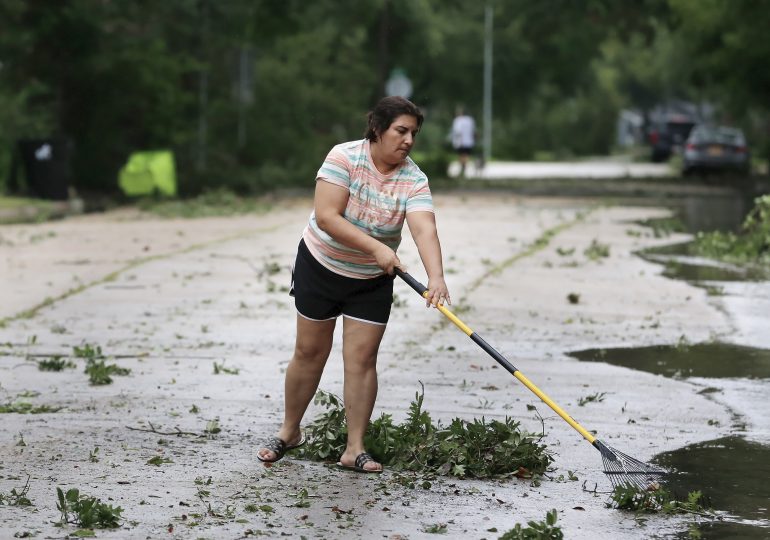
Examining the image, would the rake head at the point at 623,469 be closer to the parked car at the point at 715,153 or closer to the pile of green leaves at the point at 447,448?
the pile of green leaves at the point at 447,448

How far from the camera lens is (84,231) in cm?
2109

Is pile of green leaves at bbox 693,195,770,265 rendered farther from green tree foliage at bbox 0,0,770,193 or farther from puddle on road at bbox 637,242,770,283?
green tree foliage at bbox 0,0,770,193

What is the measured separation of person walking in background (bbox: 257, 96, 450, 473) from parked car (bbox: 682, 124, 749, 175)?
36707 millimetres

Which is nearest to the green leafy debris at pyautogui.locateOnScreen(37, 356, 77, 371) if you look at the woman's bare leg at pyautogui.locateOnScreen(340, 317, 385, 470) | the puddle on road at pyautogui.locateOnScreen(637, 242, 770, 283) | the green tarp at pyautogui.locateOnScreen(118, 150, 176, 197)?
the woman's bare leg at pyautogui.locateOnScreen(340, 317, 385, 470)

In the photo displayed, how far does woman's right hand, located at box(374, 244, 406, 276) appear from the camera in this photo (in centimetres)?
662

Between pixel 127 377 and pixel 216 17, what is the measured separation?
24363 millimetres

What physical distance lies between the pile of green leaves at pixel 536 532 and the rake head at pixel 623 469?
82 centimetres

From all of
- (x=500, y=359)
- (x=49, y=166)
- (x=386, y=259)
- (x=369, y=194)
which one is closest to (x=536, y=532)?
(x=500, y=359)

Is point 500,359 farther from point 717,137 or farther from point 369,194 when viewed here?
point 717,137

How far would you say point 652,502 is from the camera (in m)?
6.27

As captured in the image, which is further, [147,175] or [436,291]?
[147,175]

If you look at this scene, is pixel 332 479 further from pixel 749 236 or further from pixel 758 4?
pixel 758 4

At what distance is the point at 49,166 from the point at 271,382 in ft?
59.1

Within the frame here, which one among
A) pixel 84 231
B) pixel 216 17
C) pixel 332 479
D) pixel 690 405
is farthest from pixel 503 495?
pixel 216 17
